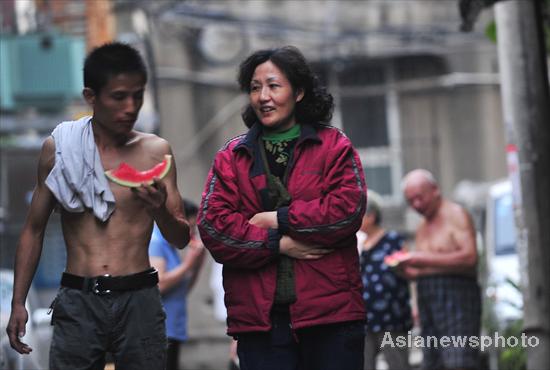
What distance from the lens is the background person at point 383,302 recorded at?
9742 millimetres

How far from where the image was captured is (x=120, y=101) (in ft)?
18.7

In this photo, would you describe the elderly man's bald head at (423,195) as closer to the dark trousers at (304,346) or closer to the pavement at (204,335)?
the dark trousers at (304,346)

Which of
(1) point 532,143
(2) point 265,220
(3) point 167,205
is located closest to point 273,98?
(2) point 265,220

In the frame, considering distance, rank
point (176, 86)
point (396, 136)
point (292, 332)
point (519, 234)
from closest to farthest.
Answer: point (292, 332)
point (519, 234)
point (176, 86)
point (396, 136)

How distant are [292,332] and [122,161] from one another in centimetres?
112

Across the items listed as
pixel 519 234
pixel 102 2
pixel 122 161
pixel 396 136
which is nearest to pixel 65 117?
pixel 102 2

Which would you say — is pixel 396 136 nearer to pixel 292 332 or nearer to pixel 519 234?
pixel 519 234

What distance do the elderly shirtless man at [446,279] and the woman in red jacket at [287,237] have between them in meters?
4.25

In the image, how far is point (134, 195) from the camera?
566 centimetres

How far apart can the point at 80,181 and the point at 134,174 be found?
9.8 inches

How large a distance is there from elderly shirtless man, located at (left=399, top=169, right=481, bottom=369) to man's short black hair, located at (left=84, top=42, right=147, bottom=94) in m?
4.48

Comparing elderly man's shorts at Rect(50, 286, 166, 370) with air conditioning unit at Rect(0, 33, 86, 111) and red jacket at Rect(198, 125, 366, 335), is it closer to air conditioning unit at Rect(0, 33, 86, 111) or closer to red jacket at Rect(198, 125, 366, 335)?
red jacket at Rect(198, 125, 366, 335)

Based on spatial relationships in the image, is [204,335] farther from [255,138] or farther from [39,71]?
[255,138]

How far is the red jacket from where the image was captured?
17.9 ft
